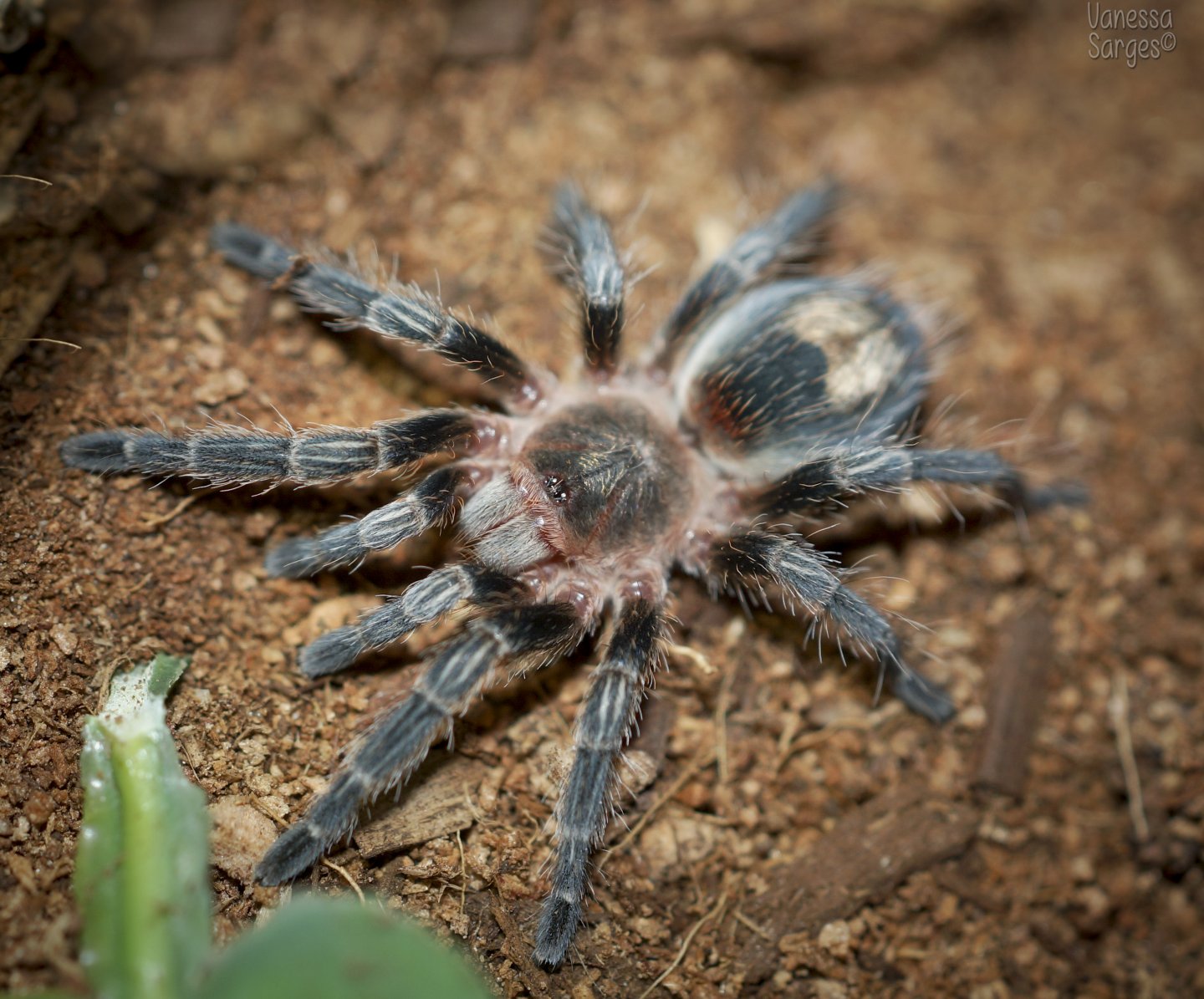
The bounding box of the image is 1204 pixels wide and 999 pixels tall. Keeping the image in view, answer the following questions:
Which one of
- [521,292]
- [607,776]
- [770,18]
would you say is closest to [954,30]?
[770,18]

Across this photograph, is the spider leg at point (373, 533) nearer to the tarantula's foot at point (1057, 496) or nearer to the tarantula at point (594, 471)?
the tarantula at point (594, 471)

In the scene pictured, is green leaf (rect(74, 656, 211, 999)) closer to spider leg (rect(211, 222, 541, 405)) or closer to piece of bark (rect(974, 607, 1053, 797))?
spider leg (rect(211, 222, 541, 405))

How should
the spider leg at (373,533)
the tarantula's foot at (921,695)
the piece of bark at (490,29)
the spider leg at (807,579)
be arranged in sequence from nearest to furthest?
the spider leg at (373,533), the spider leg at (807,579), the tarantula's foot at (921,695), the piece of bark at (490,29)

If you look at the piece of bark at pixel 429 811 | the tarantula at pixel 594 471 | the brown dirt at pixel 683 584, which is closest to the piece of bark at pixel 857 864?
the brown dirt at pixel 683 584

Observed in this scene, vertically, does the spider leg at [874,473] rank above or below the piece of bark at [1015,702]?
above

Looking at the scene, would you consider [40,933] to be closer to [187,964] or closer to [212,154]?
[187,964]

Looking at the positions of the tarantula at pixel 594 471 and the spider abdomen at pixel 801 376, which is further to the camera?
the spider abdomen at pixel 801 376

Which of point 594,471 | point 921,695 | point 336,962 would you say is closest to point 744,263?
point 594,471
